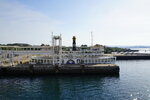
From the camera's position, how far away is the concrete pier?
3806cm

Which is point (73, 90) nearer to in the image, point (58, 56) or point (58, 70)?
point (58, 70)

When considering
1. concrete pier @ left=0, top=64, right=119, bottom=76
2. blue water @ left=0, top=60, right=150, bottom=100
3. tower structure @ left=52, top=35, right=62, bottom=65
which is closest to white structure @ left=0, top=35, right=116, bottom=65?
tower structure @ left=52, top=35, right=62, bottom=65

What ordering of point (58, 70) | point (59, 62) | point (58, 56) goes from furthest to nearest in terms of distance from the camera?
point (58, 56)
point (59, 62)
point (58, 70)

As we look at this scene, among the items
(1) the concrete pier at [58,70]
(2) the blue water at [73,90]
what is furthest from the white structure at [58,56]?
(2) the blue water at [73,90]

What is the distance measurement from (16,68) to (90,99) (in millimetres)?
21733

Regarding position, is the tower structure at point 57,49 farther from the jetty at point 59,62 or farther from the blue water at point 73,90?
the blue water at point 73,90

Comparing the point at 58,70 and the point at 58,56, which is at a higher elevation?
the point at 58,56

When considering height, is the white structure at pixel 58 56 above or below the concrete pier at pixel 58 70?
above

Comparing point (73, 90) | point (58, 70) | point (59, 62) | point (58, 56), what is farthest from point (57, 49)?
point (73, 90)

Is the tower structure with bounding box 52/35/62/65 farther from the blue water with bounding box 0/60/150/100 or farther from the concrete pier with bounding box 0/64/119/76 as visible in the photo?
the blue water with bounding box 0/60/150/100

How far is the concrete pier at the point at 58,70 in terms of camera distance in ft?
125

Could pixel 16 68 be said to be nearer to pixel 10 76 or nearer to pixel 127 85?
pixel 10 76

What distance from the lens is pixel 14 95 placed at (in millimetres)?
24188

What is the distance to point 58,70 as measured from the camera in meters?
38.4
